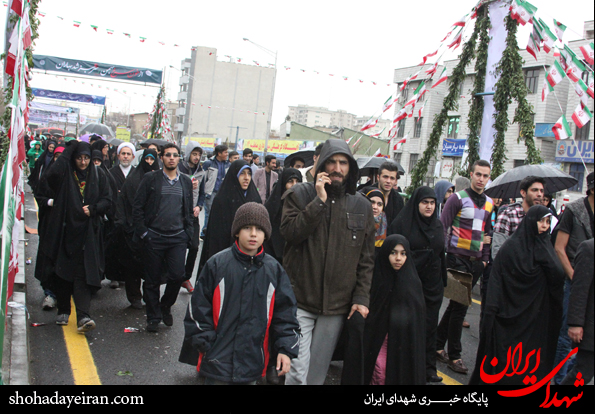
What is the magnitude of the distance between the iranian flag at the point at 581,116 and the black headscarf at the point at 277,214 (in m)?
3.13

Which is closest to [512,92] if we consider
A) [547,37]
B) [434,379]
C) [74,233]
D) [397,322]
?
[547,37]

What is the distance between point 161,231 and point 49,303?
5.08 ft

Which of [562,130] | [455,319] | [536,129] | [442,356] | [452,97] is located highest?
[452,97]

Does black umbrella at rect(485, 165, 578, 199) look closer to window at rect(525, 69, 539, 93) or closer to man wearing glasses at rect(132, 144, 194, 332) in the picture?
man wearing glasses at rect(132, 144, 194, 332)

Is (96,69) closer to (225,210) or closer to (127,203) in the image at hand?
(127,203)

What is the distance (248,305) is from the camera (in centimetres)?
327

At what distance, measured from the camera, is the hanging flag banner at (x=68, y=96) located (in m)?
45.8

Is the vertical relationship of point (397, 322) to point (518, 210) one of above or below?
below

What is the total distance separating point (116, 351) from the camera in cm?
482

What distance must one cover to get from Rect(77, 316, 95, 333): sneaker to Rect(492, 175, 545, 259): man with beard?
386cm

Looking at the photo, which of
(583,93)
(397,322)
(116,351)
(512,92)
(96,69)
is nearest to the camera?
(397,322)
